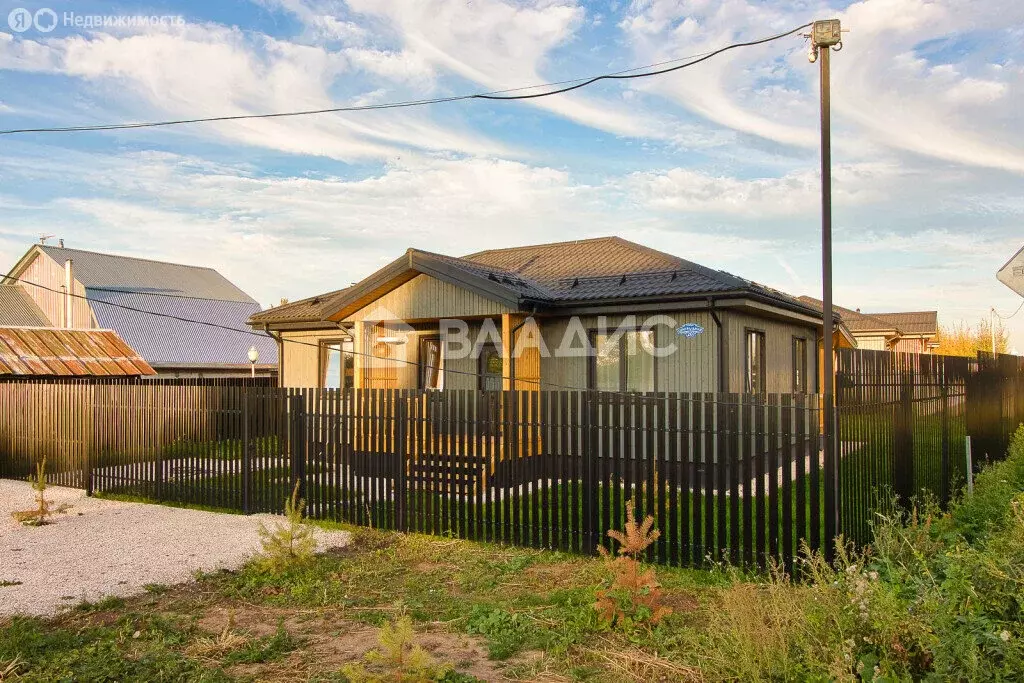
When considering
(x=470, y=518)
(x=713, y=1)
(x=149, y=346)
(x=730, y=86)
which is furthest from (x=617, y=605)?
(x=149, y=346)

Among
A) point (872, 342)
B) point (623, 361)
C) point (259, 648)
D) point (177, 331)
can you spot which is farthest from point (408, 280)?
point (872, 342)

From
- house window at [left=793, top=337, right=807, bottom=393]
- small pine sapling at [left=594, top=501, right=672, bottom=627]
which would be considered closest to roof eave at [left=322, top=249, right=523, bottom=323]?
small pine sapling at [left=594, top=501, right=672, bottom=627]

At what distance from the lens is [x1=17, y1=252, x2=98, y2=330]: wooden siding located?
3428 cm

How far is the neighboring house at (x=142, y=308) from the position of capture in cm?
3356

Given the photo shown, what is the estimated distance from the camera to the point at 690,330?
1262cm

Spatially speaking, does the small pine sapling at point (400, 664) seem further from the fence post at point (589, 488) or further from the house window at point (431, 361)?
the house window at point (431, 361)

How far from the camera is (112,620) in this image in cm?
568

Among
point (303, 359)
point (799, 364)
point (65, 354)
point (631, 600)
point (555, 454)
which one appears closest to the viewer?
point (631, 600)

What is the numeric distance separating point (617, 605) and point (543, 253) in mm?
13223

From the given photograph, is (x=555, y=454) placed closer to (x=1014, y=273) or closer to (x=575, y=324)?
(x=1014, y=273)

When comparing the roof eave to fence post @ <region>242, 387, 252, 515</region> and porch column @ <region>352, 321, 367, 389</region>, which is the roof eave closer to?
porch column @ <region>352, 321, 367, 389</region>

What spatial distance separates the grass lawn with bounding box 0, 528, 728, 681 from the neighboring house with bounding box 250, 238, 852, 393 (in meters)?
6.22

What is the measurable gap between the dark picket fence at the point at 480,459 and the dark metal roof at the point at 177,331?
21470mm

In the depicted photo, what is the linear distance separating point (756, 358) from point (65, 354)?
15.0m
